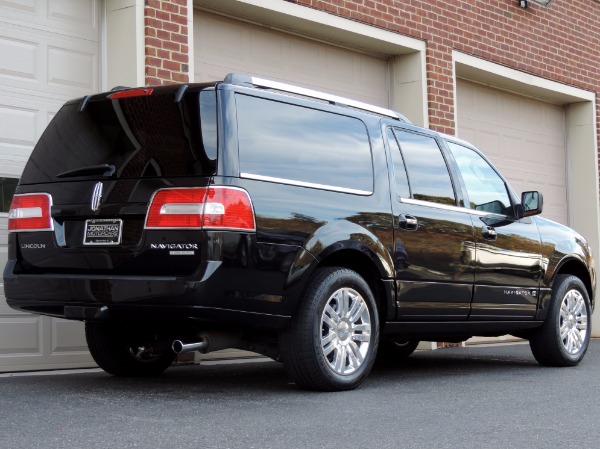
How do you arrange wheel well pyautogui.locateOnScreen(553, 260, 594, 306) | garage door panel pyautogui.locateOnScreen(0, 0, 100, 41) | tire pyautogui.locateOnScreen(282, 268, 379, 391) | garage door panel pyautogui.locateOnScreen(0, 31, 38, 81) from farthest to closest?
wheel well pyautogui.locateOnScreen(553, 260, 594, 306) < garage door panel pyautogui.locateOnScreen(0, 0, 100, 41) < garage door panel pyautogui.locateOnScreen(0, 31, 38, 81) < tire pyautogui.locateOnScreen(282, 268, 379, 391)

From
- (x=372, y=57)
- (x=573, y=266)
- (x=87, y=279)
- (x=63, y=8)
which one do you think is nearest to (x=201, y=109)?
(x=87, y=279)

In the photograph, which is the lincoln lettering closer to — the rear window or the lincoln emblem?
the lincoln emblem

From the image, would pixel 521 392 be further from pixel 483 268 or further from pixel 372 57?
pixel 372 57

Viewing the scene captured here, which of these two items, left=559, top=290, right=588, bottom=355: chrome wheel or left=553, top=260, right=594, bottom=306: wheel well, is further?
left=553, top=260, right=594, bottom=306: wheel well

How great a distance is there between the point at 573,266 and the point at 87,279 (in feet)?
16.1

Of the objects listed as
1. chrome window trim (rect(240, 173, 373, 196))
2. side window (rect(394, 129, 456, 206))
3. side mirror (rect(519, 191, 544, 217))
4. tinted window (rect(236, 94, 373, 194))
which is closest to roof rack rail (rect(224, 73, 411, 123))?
tinted window (rect(236, 94, 373, 194))

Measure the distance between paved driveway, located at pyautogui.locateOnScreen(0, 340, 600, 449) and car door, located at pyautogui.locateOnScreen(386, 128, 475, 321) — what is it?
575 millimetres

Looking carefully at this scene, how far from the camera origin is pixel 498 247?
837 cm

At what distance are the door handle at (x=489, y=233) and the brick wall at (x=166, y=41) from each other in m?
2.97

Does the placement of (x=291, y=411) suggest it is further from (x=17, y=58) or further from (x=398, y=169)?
(x=17, y=58)

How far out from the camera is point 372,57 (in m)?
12.5

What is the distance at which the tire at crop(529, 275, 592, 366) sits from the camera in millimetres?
8992

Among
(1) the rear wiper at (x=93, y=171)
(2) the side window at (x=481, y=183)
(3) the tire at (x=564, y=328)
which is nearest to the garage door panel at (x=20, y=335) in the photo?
(1) the rear wiper at (x=93, y=171)

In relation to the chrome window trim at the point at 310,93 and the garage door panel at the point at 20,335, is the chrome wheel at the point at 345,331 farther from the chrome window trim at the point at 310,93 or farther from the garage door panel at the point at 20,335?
the garage door panel at the point at 20,335
